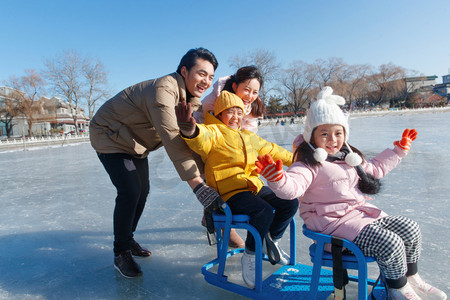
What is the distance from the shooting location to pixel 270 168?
123cm

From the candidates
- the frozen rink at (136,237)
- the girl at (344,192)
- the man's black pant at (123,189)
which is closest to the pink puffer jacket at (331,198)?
the girl at (344,192)

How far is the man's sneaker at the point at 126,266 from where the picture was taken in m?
1.97

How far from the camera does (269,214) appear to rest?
159 cm

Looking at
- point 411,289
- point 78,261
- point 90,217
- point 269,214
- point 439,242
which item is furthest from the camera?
point 90,217

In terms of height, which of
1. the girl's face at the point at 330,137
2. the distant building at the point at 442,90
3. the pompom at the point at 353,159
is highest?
the distant building at the point at 442,90

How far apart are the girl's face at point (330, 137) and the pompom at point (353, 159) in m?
0.08

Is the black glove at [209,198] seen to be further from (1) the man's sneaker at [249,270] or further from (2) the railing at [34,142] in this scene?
(2) the railing at [34,142]

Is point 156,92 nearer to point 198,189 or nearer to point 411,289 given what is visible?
point 198,189

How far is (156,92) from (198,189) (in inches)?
24.1

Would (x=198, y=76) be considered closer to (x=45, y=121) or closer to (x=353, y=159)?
(x=353, y=159)

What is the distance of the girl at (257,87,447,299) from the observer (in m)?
1.27

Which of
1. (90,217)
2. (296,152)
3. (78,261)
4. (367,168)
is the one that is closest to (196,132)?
(296,152)

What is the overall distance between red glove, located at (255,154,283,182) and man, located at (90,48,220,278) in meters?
0.57

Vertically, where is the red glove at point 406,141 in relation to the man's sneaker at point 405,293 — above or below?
above
